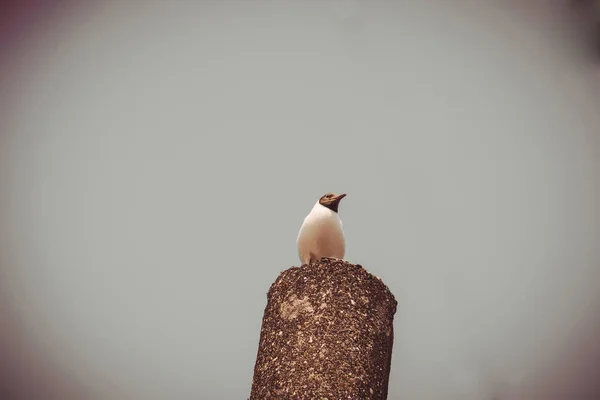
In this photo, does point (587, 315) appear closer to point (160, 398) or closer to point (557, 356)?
point (557, 356)

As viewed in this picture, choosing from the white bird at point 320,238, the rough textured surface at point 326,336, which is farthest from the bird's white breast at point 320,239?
the rough textured surface at point 326,336

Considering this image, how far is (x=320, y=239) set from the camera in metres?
5.34

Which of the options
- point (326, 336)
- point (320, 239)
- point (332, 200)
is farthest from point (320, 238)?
point (326, 336)

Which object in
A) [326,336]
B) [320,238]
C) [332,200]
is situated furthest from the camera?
[332,200]

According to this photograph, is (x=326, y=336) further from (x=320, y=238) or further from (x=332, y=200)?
(x=332, y=200)

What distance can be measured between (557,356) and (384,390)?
8510mm

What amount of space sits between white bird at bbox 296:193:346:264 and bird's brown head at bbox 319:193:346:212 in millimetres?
139

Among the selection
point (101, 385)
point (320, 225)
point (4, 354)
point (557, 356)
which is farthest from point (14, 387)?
point (557, 356)

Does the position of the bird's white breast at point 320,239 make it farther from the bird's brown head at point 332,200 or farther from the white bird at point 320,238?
the bird's brown head at point 332,200

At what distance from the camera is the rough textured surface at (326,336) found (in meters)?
4.07

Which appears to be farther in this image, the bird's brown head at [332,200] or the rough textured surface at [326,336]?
the bird's brown head at [332,200]

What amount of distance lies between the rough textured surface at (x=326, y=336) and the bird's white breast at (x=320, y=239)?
24.9 inches

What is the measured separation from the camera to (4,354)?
12695 mm

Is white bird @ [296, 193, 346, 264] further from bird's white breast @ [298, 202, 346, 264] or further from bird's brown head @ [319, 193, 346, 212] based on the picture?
bird's brown head @ [319, 193, 346, 212]
